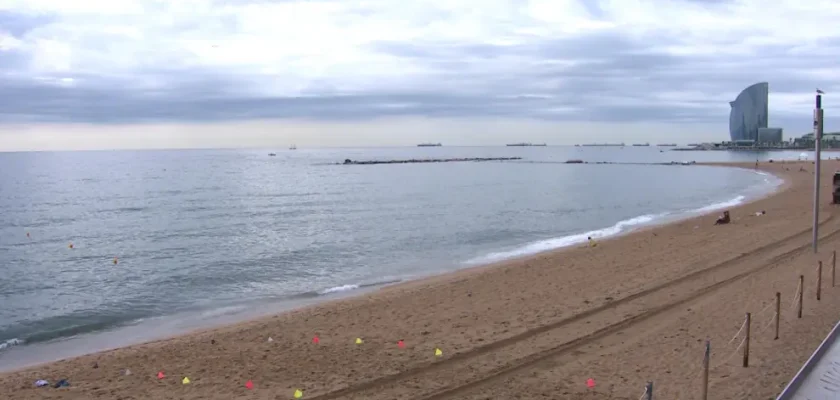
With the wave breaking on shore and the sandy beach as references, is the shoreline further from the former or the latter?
the sandy beach

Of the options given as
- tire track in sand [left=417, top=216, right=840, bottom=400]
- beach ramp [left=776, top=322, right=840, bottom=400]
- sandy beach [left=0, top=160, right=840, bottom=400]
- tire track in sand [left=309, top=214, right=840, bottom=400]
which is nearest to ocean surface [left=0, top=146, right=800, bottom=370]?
sandy beach [left=0, top=160, right=840, bottom=400]

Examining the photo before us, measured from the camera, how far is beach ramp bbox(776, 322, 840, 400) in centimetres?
632

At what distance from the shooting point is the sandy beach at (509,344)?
8320 millimetres

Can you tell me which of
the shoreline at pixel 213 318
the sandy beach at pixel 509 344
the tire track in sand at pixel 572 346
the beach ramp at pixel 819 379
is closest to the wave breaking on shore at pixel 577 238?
the shoreline at pixel 213 318

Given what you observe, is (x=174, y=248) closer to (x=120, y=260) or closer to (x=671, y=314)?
(x=120, y=260)

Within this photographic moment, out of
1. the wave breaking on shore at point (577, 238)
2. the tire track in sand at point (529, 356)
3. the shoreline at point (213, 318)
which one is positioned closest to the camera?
the tire track in sand at point (529, 356)

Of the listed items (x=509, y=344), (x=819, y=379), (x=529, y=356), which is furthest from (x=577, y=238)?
(x=819, y=379)

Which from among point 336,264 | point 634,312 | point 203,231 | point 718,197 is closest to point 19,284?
point 336,264

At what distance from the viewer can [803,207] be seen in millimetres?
31641

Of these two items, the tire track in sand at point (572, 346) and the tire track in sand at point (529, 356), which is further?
the tire track in sand at point (529, 356)

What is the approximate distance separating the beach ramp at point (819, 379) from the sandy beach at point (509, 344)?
1.72ft

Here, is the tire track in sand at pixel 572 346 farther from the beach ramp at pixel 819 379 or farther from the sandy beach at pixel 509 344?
the beach ramp at pixel 819 379

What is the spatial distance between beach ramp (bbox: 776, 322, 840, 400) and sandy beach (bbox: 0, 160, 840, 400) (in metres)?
0.52

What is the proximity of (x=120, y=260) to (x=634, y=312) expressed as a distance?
788 inches
